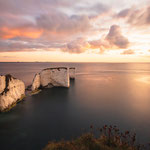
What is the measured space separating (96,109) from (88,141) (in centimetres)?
875

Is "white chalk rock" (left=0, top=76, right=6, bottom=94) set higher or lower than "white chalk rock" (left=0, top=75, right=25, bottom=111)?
higher

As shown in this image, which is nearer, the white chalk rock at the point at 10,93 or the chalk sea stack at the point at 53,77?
the white chalk rock at the point at 10,93

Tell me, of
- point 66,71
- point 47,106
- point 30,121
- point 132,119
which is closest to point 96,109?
point 132,119

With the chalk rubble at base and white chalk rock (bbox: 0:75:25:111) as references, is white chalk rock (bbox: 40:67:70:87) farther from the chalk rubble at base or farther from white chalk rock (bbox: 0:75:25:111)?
white chalk rock (bbox: 0:75:25:111)

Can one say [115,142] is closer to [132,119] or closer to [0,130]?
[132,119]

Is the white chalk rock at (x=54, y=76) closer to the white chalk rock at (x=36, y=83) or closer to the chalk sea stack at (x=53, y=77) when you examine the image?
the chalk sea stack at (x=53, y=77)

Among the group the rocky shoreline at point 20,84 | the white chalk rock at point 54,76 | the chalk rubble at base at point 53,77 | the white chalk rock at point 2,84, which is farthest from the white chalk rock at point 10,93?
the white chalk rock at point 54,76

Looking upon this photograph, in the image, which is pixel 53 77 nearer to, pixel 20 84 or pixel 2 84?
pixel 20 84

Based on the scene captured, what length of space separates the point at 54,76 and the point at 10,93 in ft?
47.1

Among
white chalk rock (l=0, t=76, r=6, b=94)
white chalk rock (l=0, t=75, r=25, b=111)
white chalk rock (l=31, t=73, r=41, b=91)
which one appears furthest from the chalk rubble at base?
white chalk rock (l=0, t=76, r=6, b=94)

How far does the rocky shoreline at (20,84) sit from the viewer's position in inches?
610

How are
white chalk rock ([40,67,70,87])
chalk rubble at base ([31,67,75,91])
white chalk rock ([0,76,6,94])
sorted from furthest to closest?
white chalk rock ([40,67,70,87]), chalk rubble at base ([31,67,75,91]), white chalk rock ([0,76,6,94])

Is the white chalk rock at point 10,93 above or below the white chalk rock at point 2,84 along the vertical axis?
below

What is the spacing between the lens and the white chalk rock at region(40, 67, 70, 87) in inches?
1153
